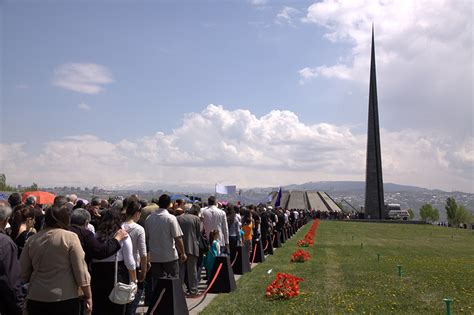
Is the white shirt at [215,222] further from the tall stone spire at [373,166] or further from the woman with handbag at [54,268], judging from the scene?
the tall stone spire at [373,166]

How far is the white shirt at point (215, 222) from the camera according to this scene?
12.5m

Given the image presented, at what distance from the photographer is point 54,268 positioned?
202 inches

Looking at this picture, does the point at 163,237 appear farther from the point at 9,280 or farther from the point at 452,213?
the point at 452,213

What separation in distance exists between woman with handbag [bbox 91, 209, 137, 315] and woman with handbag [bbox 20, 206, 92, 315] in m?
1.35

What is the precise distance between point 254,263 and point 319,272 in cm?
291

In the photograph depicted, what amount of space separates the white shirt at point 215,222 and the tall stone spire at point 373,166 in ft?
264

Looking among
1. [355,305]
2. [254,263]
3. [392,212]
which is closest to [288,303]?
[355,305]

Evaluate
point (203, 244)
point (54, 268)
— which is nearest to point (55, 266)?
point (54, 268)

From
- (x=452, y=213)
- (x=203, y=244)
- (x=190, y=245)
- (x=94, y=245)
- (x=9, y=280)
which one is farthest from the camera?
(x=452, y=213)

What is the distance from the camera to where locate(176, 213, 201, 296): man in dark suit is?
10.9 m

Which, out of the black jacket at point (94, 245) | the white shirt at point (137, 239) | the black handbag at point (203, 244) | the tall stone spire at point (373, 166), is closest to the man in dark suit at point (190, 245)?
the black handbag at point (203, 244)

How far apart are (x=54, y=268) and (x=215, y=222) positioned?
24.7 feet

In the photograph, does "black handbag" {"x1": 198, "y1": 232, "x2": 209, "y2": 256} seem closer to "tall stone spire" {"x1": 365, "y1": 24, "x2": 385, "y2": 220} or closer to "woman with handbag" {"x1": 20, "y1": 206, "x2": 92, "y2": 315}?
"woman with handbag" {"x1": 20, "y1": 206, "x2": 92, "y2": 315}

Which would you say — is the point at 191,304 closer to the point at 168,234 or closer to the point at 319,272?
the point at 168,234
